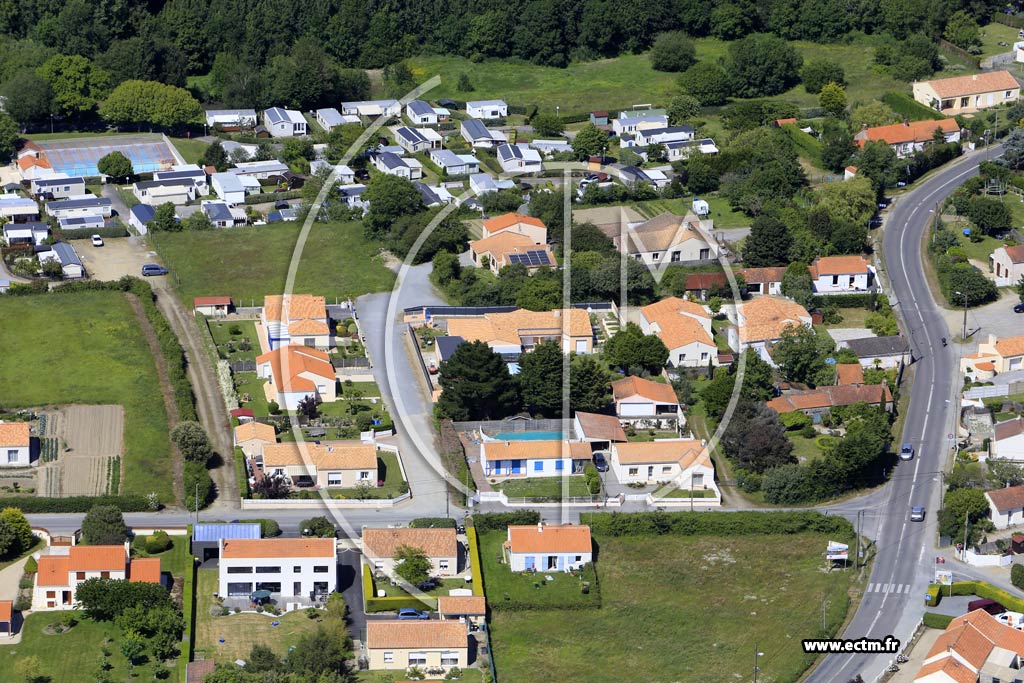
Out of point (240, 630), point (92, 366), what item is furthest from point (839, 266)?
point (240, 630)

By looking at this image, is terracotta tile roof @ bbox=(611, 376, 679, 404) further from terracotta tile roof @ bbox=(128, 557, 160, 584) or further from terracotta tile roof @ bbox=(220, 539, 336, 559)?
terracotta tile roof @ bbox=(128, 557, 160, 584)

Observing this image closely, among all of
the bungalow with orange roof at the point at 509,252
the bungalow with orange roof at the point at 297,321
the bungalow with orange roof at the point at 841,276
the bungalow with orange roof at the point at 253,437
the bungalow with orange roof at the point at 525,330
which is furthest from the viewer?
the bungalow with orange roof at the point at 509,252

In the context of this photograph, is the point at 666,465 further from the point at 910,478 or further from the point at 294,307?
the point at 294,307

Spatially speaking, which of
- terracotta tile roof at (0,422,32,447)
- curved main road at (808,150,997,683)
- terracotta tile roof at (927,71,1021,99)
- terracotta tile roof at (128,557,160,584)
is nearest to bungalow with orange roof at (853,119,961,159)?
terracotta tile roof at (927,71,1021,99)

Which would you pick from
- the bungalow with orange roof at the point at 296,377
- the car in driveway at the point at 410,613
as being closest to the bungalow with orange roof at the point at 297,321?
the bungalow with orange roof at the point at 296,377

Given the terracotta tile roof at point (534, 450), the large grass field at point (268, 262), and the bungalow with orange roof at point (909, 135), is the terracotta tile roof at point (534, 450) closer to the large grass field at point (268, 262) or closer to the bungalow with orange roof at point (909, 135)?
the large grass field at point (268, 262)
